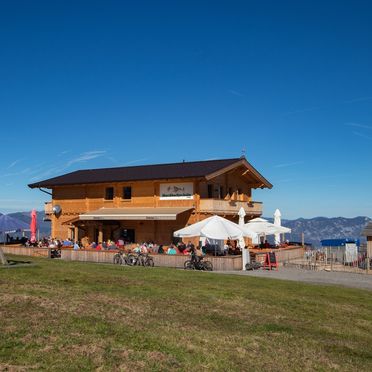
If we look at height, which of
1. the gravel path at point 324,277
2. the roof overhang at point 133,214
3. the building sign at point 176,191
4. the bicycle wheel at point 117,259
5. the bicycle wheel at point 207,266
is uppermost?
the building sign at point 176,191

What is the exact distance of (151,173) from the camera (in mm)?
37688

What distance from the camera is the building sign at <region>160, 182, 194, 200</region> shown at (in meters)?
34.5

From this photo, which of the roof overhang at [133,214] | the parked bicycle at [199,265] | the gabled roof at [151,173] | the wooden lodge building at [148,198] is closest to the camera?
the parked bicycle at [199,265]

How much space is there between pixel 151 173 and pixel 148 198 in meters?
2.30

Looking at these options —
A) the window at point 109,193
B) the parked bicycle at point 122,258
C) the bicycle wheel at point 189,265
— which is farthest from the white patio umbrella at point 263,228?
the window at point 109,193

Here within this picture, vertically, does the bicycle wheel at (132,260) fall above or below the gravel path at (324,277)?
above

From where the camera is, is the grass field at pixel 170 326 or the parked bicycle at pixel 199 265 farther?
the parked bicycle at pixel 199 265

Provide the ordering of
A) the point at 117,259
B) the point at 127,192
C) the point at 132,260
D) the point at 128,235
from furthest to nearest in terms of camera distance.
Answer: the point at 127,192
the point at 128,235
the point at 117,259
the point at 132,260

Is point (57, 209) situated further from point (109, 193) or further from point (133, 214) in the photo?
point (133, 214)

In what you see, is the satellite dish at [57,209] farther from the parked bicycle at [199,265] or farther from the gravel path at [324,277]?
the gravel path at [324,277]

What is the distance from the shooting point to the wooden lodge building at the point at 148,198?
34156mm

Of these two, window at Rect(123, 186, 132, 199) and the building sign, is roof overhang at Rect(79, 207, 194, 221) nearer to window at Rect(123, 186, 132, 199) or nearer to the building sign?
the building sign

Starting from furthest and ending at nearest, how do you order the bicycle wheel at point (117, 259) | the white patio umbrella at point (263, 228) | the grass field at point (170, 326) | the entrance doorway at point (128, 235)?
1. the entrance doorway at point (128, 235)
2. the white patio umbrella at point (263, 228)
3. the bicycle wheel at point (117, 259)
4. the grass field at point (170, 326)

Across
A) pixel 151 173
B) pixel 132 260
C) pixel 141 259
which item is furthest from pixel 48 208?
pixel 141 259
